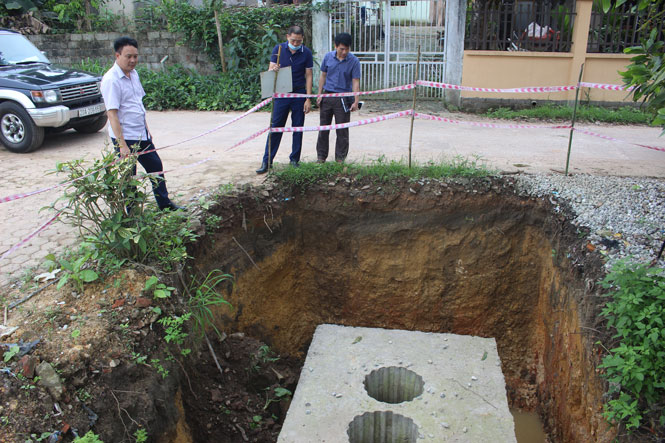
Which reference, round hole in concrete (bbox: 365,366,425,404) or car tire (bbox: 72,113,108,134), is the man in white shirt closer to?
round hole in concrete (bbox: 365,366,425,404)

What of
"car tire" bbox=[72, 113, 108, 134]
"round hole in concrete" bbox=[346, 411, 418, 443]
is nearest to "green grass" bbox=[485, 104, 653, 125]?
A: "car tire" bbox=[72, 113, 108, 134]

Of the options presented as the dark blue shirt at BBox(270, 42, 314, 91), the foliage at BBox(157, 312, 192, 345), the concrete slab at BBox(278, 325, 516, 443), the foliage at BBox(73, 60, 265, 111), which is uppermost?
the dark blue shirt at BBox(270, 42, 314, 91)

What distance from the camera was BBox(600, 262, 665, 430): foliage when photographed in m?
3.36

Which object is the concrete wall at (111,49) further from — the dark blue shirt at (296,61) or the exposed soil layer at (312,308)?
the exposed soil layer at (312,308)

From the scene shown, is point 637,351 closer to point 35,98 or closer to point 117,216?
point 117,216

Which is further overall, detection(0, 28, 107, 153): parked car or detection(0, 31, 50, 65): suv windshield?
detection(0, 31, 50, 65): suv windshield

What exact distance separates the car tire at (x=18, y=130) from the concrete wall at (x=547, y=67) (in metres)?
8.51

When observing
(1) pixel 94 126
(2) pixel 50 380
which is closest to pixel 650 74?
(2) pixel 50 380

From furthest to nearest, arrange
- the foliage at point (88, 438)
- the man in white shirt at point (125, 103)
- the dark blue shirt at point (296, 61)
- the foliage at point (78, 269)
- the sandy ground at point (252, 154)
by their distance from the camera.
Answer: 1. the dark blue shirt at point (296, 61)
2. the sandy ground at point (252, 154)
3. the man in white shirt at point (125, 103)
4. the foliage at point (78, 269)
5. the foliage at point (88, 438)

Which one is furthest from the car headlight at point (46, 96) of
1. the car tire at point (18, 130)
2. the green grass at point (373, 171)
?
the green grass at point (373, 171)

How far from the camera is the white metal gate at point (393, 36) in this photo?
11031 mm

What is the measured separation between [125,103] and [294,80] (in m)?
2.29

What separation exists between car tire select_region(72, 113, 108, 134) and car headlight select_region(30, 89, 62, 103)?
1017 millimetres

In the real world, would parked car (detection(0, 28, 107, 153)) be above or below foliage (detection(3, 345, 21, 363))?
above
